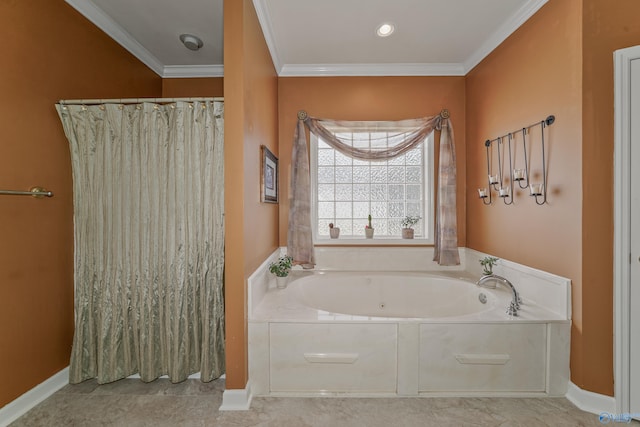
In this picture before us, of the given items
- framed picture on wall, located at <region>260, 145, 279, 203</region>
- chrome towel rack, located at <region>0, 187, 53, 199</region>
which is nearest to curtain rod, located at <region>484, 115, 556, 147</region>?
framed picture on wall, located at <region>260, 145, 279, 203</region>

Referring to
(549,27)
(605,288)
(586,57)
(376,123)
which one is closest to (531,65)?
(549,27)

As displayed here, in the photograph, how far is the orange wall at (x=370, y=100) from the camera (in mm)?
2887

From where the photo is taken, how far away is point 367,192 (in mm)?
3094

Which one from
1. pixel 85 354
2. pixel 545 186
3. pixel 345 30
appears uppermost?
pixel 345 30

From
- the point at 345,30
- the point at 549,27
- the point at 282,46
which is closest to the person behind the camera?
the point at 549,27

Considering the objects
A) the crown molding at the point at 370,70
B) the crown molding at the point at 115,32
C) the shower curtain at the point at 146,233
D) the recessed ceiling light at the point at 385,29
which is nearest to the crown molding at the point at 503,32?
the crown molding at the point at 370,70

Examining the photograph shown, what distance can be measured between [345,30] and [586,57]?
1.54 m

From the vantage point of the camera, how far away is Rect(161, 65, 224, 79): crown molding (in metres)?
2.95

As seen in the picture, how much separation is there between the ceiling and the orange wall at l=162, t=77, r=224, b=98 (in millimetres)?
62

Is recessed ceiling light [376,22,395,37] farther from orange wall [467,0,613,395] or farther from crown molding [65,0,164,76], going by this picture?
crown molding [65,0,164,76]

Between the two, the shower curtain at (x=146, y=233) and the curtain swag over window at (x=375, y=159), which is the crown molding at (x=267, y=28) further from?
the shower curtain at (x=146, y=233)

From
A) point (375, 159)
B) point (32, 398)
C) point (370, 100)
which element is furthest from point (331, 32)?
point (32, 398)

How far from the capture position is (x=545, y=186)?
187cm

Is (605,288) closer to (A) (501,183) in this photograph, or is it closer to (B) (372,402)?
(A) (501,183)
